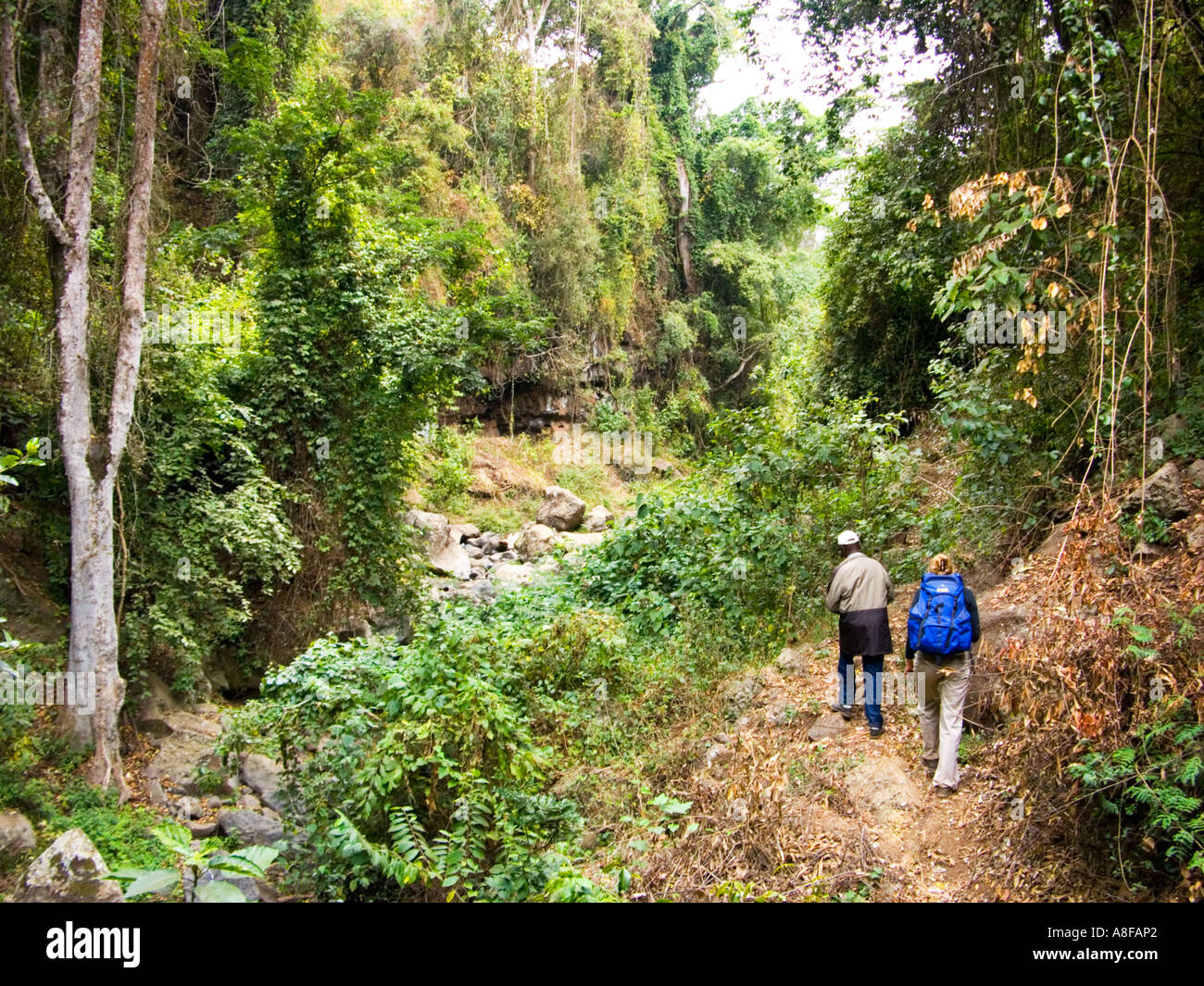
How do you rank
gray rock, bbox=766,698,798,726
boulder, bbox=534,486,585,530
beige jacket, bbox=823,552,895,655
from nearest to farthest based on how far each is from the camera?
beige jacket, bbox=823,552,895,655
gray rock, bbox=766,698,798,726
boulder, bbox=534,486,585,530

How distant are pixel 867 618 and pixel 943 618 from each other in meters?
0.99

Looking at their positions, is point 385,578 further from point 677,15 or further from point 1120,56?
point 677,15

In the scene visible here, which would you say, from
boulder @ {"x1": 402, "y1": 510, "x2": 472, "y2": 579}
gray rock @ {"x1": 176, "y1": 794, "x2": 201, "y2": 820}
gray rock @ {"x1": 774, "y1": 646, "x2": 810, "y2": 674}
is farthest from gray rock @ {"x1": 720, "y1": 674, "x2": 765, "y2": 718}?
boulder @ {"x1": 402, "y1": 510, "x2": 472, "y2": 579}

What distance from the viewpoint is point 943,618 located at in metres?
5.80

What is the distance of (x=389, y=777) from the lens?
5.72m

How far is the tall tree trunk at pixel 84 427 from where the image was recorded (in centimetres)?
805

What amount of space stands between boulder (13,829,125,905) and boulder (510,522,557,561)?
12.8 metres

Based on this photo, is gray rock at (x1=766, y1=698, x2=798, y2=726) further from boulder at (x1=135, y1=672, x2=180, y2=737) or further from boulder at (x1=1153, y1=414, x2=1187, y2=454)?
boulder at (x1=135, y1=672, x2=180, y2=737)

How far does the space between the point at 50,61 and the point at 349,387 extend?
5.15 metres

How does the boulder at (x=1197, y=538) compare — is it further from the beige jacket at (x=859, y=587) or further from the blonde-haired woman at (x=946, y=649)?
the beige jacket at (x=859, y=587)

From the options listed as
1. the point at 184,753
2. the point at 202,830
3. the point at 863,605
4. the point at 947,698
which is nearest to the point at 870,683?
the point at 863,605

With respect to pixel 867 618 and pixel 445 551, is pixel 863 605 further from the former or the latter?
pixel 445 551

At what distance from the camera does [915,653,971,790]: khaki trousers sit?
578 cm

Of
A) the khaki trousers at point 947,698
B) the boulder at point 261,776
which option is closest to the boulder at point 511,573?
the boulder at point 261,776
